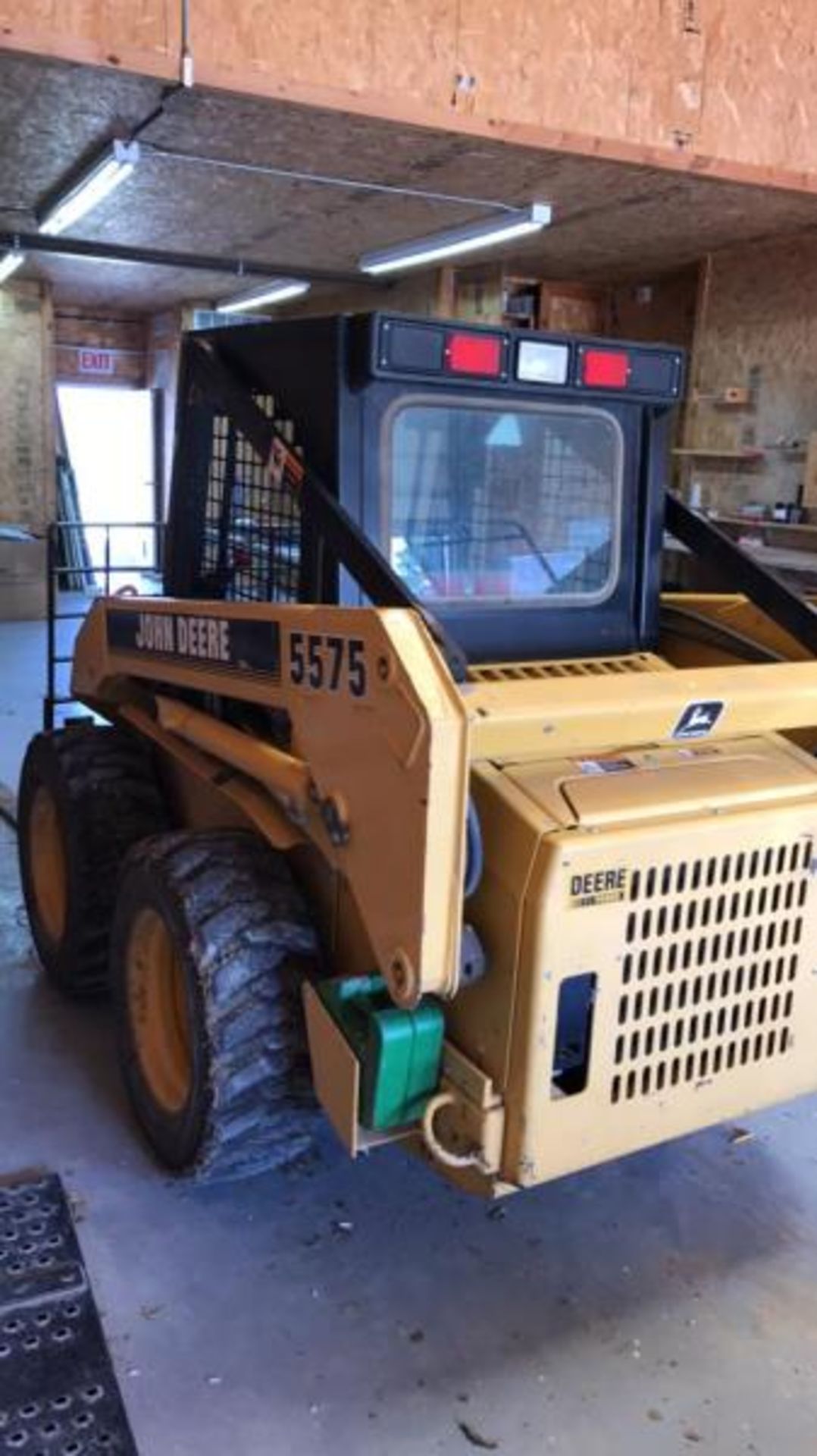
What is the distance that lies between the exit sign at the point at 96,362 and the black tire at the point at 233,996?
45.7 feet

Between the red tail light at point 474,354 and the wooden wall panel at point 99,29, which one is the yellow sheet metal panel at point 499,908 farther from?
the wooden wall panel at point 99,29

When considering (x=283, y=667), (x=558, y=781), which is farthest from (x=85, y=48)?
(x=558, y=781)

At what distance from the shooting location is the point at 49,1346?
224cm

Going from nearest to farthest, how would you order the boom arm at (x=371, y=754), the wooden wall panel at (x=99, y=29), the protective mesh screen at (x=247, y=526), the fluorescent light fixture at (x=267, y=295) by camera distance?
the boom arm at (x=371, y=754)
the protective mesh screen at (x=247, y=526)
the wooden wall panel at (x=99, y=29)
the fluorescent light fixture at (x=267, y=295)

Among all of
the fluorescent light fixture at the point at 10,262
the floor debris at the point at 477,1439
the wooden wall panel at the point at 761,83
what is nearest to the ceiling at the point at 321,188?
the wooden wall panel at the point at 761,83

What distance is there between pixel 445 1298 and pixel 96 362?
14806 mm

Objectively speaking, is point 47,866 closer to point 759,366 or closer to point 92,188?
point 92,188

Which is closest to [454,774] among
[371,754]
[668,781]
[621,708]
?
[371,754]

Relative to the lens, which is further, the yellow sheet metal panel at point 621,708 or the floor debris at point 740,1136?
the floor debris at point 740,1136

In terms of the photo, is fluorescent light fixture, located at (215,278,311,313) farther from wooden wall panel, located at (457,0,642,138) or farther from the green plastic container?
the green plastic container

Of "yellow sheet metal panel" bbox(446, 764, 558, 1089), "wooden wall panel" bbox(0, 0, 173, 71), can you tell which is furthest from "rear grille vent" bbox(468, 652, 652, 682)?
"wooden wall panel" bbox(0, 0, 173, 71)

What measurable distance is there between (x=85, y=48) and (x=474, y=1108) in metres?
4.66

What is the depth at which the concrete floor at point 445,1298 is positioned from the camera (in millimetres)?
2143

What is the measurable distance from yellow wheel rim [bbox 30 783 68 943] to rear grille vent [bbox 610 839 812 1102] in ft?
6.87
